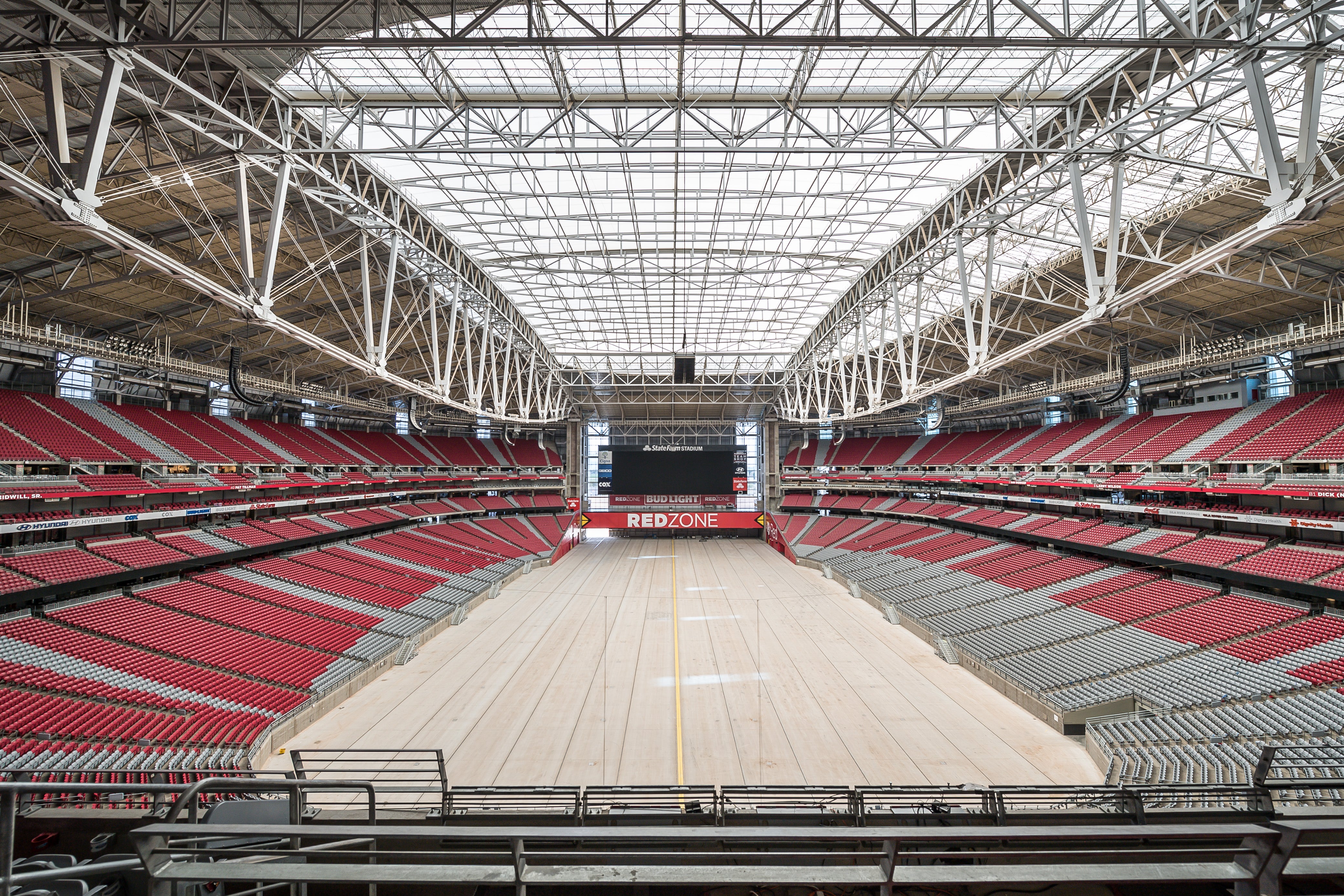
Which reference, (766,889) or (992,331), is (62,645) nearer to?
(766,889)

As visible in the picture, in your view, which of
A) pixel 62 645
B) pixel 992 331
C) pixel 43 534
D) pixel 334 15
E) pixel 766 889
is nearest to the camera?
pixel 766 889

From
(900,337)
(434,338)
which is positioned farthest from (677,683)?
(900,337)

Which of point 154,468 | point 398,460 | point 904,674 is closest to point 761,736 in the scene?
point 904,674

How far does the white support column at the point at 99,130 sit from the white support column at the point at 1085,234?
18168 mm

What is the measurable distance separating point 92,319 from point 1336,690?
39.7 meters

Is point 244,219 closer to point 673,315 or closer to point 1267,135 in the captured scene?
point 1267,135

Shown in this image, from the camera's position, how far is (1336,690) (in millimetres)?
13586

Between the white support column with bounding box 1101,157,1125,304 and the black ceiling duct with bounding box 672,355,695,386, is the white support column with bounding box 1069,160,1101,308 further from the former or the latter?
the black ceiling duct with bounding box 672,355,695,386

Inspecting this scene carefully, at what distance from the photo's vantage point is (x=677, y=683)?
1950 centimetres

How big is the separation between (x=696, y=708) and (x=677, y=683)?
82.0 inches

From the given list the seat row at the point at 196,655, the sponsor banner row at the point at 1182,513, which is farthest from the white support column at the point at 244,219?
the sponsor banner row at the point at 1182,513

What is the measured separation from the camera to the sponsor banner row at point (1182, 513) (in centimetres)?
1838

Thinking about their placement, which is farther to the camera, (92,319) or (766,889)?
(92,319)

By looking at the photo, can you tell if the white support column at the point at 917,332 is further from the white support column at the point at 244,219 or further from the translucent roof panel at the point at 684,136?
the white support column at the point at 244,219
